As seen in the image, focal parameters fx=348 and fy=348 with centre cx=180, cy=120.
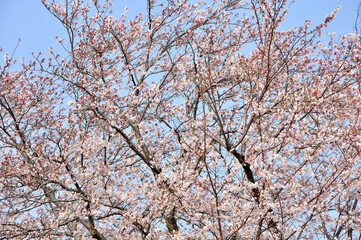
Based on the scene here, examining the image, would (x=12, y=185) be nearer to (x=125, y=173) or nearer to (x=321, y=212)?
(x=125, y=173)

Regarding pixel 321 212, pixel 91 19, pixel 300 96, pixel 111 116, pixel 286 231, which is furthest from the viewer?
pixel 91 19

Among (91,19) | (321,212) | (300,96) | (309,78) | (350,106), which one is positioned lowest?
(321,212)

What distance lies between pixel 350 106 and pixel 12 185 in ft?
25.2

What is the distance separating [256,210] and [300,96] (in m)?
2.36

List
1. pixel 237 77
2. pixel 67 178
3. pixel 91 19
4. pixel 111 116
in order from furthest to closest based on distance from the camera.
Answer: pixel 91 19 → pixel 237 77 → pixel 111 116 → pixel 67 178

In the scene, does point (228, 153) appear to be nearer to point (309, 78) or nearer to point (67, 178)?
point (67, 178)

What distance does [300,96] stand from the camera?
20.7 ft

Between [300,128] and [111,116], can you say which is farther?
[111,116]

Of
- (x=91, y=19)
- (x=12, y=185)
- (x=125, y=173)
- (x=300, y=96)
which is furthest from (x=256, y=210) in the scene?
(x=91, y=19)

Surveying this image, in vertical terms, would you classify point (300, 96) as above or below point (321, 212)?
above

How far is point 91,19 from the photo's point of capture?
9492 millimetres

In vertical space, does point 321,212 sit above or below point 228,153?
below

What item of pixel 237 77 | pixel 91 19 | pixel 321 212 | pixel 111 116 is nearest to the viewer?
pixel 321 212

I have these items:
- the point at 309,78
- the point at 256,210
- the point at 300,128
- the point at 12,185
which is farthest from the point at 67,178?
the point at 309,78
